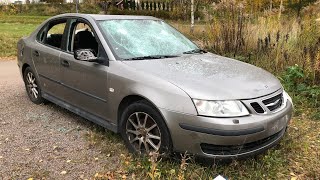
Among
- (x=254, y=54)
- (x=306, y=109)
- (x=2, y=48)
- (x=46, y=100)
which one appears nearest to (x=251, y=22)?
(x=254, y=54)

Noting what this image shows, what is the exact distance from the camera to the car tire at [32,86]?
5.98 meters

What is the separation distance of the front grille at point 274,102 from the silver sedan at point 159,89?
0.4 inches

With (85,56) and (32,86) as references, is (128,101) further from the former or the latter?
(32,86)

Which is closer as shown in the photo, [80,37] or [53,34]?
[80,37]

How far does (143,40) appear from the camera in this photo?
4.61 m

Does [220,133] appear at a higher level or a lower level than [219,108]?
lower

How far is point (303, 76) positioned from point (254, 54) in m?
1.63

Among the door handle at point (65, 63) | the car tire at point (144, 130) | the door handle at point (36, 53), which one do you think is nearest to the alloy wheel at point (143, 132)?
the car tire at point (144, 130)

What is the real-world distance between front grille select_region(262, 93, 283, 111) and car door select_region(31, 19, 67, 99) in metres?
2.80

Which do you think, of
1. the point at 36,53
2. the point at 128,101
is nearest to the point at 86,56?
the point at 128,101

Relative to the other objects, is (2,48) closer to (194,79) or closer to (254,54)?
(254,54)

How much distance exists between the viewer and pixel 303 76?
6.33 metres

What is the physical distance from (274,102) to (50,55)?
123 inches

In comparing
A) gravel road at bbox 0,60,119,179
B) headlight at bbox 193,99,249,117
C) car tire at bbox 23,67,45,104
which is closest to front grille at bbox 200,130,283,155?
headlight at bbox 193,99,249,117
